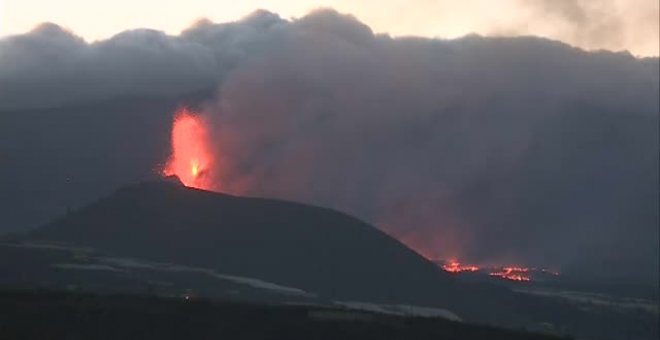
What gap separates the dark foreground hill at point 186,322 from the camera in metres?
109

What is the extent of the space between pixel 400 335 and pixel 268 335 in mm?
11341

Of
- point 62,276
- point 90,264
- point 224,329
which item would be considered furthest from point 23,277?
point 224,329

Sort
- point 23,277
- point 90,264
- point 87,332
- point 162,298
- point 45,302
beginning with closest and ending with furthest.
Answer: point 87,332
point 45,302
point 162,298
point 23,277
point 90,264

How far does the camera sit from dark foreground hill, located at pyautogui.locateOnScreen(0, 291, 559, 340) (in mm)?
108812

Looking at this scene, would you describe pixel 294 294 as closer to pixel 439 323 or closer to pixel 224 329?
pixel 439 323

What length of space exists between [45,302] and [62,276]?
5913 cm

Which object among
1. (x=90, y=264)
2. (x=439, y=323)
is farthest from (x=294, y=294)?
(x=439, y=323)

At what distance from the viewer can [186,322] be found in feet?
376

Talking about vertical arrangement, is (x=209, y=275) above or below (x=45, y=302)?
above

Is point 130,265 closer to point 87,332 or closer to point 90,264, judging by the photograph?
point 90,264

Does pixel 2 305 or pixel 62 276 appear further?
pixel 62 276

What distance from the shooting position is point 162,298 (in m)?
125

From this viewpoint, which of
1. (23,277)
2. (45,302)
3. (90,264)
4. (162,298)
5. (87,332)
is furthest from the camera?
(90,264)

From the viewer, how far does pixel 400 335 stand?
120m
